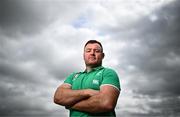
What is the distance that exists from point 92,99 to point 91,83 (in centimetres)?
42

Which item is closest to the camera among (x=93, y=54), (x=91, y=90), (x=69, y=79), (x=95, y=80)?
(x=91, y=90)

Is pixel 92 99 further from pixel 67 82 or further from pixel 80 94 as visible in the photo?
pixel 67 82

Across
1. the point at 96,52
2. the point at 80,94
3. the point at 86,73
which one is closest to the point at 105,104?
the point at 80,94

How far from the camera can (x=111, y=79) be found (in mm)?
5520

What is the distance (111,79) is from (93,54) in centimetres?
96

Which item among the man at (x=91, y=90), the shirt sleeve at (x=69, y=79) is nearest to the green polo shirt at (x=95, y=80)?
the man at (x=91, y=90)

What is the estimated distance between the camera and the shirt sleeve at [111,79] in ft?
17.9

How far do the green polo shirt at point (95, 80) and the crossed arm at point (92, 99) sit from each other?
114 millimetres

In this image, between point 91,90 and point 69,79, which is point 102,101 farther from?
point 69,79

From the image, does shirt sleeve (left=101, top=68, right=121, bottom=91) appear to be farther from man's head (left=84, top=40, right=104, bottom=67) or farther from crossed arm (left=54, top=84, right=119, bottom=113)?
man's head (left=84, top=40, right=104, bottom=67)

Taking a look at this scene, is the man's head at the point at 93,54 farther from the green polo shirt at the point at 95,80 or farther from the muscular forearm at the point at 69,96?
the muscular forearm at the point at 69,96

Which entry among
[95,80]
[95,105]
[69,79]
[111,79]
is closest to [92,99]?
[95,105]

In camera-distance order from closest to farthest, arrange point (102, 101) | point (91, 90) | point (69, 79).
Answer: point (102, 101)
point (91, 90)
point (69, 79)

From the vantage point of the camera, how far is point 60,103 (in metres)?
5.86
